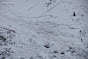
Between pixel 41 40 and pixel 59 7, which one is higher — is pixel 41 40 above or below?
below

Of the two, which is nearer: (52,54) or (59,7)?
(52,54)

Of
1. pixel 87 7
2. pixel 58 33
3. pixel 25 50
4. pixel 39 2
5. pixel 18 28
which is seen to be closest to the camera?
pixel 25 50

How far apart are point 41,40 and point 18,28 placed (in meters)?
3.54

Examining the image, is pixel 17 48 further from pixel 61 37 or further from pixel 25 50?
pixel 61 37

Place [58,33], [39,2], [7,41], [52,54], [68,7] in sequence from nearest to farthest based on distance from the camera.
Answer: [52,54] → [7,41] → [58,33] → [68,7] → [39,2]

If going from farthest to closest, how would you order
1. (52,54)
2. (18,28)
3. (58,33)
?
(18,28), (58,33), (52,54)

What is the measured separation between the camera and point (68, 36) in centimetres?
956

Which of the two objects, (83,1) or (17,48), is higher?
(83,1)

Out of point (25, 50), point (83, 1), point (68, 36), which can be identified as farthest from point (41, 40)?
point (83, 1)

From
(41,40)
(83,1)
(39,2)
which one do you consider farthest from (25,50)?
(39,2)

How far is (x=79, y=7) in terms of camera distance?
14.2m

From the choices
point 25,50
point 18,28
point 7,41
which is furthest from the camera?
point 18,28

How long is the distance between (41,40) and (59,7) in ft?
26.2

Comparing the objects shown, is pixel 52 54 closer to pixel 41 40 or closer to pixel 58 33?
pixel 41 40
